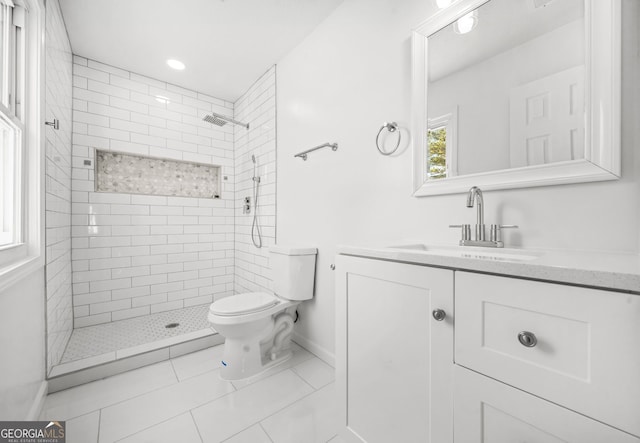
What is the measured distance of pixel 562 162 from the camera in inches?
36.6

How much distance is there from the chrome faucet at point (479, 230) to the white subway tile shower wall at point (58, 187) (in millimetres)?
2265

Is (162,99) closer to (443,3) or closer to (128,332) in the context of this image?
(128,332)

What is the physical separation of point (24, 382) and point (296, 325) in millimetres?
1521

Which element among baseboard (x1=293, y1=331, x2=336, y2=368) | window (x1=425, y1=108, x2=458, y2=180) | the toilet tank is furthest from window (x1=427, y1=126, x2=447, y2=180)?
baseboard (x1=293, y1=331, x2=336, y2=368)

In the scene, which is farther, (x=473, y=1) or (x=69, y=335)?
(x=69, y=335)

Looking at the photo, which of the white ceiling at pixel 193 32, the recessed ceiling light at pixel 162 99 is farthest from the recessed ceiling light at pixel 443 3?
the recessed ceiling light at pixel 162 99

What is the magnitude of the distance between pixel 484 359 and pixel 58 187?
2.62 meters

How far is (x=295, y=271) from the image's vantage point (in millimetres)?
1908

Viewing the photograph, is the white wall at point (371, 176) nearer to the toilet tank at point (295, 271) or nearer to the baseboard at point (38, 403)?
the toilet tank at point (295, 271)

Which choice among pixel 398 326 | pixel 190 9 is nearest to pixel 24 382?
pixel 398 326

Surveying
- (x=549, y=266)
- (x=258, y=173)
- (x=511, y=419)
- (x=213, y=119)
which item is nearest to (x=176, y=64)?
(x=213, y=119)

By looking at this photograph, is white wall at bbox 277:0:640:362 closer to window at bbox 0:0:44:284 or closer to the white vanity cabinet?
the white vanity cabinet

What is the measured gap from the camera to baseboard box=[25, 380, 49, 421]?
1246 mm

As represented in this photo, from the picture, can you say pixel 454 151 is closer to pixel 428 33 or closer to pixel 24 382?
pixel 428 33
